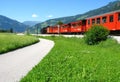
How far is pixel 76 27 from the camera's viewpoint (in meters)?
61.4

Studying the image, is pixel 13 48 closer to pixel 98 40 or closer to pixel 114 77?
pixel 98 40

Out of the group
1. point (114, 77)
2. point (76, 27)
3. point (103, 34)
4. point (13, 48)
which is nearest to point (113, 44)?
point (103, 34)

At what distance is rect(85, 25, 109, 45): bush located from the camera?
35.2 m

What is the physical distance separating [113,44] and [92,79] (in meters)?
19.4

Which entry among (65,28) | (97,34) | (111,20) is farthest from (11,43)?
(65,28)

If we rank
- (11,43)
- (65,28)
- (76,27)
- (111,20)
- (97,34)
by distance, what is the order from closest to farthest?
1. (11,43)
2. (97,34)
3. (111,20)
4. (76,27)
5. (65,28)

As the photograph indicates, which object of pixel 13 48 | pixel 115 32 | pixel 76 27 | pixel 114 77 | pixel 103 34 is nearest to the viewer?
pixel 114 77

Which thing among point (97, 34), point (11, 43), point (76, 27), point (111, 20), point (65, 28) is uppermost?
point (111, 20)

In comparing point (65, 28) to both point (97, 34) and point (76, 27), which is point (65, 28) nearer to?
point (76, 27)

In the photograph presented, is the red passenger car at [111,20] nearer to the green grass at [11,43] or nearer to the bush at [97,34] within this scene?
the bush at [97,34]

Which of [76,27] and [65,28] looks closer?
[76,27]

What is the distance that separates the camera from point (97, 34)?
35469mm

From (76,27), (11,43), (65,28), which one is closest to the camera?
(11,43)

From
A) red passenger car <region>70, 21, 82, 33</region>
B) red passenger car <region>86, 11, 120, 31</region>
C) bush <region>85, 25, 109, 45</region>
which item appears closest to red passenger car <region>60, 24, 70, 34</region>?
red passenger car <region>70, 21, 82, 33</region>
